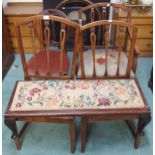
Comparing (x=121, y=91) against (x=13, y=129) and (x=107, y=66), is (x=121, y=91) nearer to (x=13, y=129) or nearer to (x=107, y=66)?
(x=107, y=66)

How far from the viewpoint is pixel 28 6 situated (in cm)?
273

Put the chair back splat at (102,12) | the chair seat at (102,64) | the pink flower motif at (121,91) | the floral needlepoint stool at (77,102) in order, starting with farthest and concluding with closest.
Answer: the chair back splat at (102,12), the chair seat at (102,64), the pink flower motif at (121,91), the floral needlepoint stool at (77,102)

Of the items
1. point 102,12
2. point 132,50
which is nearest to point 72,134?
point 132,50

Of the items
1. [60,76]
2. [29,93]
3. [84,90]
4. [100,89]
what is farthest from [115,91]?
[29,93]

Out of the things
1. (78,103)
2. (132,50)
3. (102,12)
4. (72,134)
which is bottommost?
(72,134)

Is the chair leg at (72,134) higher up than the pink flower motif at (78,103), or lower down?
lower down

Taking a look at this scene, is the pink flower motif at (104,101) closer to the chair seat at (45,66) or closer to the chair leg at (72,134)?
the chair leg at (72,134)

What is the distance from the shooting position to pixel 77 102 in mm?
1443

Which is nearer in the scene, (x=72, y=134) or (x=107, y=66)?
(x=72, y=134)

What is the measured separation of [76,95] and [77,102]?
0.07 meters

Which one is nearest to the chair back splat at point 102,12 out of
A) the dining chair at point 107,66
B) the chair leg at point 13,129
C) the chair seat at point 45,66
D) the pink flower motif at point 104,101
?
the dining chair at point 107,66

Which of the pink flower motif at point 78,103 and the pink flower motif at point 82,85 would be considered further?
the pink flower motif at point 82,85

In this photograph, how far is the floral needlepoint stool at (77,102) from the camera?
139cm

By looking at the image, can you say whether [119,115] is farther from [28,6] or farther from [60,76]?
[28,6]
